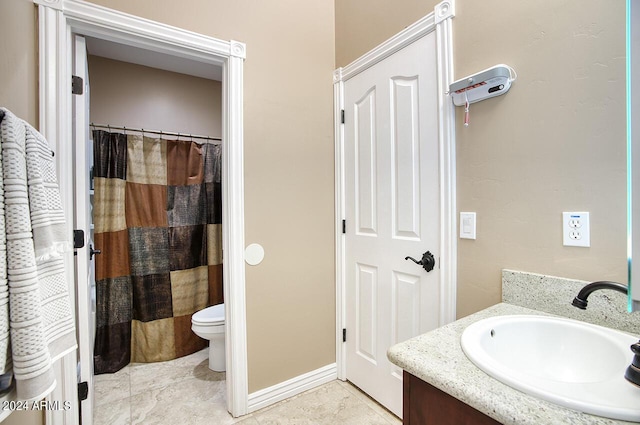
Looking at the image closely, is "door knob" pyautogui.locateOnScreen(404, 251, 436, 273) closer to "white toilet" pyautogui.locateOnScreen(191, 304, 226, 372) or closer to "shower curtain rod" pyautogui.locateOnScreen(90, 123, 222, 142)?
"white toilet" pyautogui.locateOnScreen(191, 304, 226, 372)

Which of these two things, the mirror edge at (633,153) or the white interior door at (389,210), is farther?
the white interior door at (389,210)

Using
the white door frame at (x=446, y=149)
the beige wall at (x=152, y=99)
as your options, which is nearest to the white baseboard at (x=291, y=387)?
the white door frame at (x=446, y=149)

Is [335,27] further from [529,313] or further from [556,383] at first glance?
[556,383]

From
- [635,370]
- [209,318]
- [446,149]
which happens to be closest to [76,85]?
[209,318]

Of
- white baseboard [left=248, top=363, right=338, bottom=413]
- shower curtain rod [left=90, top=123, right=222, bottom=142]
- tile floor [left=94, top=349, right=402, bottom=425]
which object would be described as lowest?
tile floor [left=94, top=349, right=402, bottom=425]

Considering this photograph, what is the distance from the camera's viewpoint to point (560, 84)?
3.46 ft

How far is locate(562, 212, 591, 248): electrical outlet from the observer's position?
3.27 feet

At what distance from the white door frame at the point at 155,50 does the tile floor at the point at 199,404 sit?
184 millimetres

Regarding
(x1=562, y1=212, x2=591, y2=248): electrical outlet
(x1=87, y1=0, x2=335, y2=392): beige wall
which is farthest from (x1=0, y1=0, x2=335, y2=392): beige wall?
(x1=562, y1=212, x2=591, y2=248): electrical outlet

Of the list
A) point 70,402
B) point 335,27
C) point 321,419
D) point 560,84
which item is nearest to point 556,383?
point 560,84

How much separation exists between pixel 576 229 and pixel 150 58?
10.3 feet

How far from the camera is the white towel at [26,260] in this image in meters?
0.66

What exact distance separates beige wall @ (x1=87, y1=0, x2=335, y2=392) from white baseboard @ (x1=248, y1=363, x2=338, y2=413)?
0.13ft

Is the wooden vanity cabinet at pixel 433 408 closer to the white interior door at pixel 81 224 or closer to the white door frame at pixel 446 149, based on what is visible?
the white door frame at pixel 446 149
